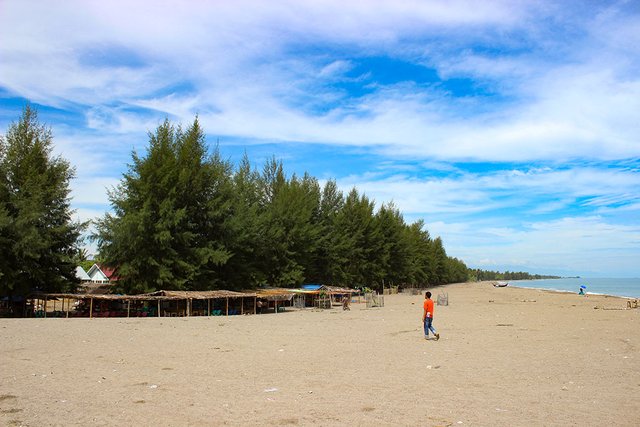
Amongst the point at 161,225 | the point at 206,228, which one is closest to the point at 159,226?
the point at 161,225

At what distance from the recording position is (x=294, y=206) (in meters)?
55.7

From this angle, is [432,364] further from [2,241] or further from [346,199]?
[346,199]

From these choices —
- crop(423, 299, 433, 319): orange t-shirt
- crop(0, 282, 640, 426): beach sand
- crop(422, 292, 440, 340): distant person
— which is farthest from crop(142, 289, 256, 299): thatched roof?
crop(423, 299, 433, 319): orange t-shirt

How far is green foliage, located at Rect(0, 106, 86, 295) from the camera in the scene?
103ft

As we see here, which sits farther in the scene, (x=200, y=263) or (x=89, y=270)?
(x=89, y=270)

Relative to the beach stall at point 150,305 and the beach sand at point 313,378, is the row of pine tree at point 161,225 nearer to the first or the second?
the beach stall at point 150,305

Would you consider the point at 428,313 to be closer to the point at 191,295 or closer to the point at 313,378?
the point at 313,378

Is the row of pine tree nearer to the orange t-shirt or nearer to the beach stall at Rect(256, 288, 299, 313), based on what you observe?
the beach stall at Rect(256, 288, 299, 313)

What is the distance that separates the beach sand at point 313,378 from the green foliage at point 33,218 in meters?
11.8

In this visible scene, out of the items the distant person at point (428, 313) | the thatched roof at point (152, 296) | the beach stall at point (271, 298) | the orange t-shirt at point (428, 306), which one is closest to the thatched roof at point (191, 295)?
the thatched roof at point (152, 296)

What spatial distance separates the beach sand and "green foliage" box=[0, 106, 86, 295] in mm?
11787

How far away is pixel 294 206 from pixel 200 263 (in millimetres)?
19368

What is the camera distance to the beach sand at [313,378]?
870cm

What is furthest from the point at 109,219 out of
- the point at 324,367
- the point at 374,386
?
the point at 374,386
